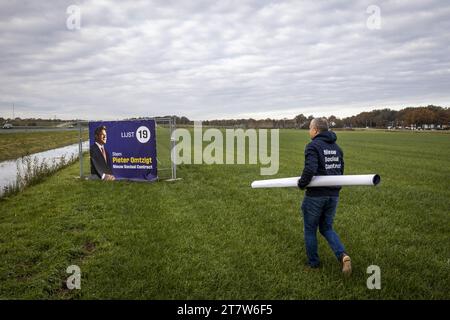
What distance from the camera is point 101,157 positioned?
1378cm

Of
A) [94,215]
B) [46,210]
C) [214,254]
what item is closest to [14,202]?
[46,210]

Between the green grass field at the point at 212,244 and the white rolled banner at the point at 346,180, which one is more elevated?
the white rolled banner at the point at 346,180

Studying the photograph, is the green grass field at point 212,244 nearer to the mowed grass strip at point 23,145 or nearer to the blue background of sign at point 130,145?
the blue background of sign at point 130,145

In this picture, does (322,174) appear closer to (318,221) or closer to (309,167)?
(309,167)

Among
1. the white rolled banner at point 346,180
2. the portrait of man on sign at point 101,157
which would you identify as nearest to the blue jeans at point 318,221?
the white rolled banner at point 346,180

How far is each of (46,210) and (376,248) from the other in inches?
302

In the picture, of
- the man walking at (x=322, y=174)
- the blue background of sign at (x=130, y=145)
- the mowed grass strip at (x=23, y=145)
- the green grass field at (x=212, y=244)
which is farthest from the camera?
the mowed grass strip at (x=23, y=145)

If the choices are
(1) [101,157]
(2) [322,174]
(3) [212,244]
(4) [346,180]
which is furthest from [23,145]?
(4) [346,180]

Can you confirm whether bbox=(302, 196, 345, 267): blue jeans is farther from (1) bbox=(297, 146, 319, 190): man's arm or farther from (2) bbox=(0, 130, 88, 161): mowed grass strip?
(2) bbox=(0, 130, 88, 161): mowed grass strip

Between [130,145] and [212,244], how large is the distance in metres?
7.76

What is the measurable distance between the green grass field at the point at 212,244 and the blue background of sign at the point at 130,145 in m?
1.76

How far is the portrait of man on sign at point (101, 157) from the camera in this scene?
13.6m

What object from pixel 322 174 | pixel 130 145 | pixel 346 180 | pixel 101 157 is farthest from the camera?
pixel 101 157

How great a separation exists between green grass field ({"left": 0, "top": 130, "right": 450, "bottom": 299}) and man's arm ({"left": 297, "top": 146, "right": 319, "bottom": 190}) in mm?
1379
